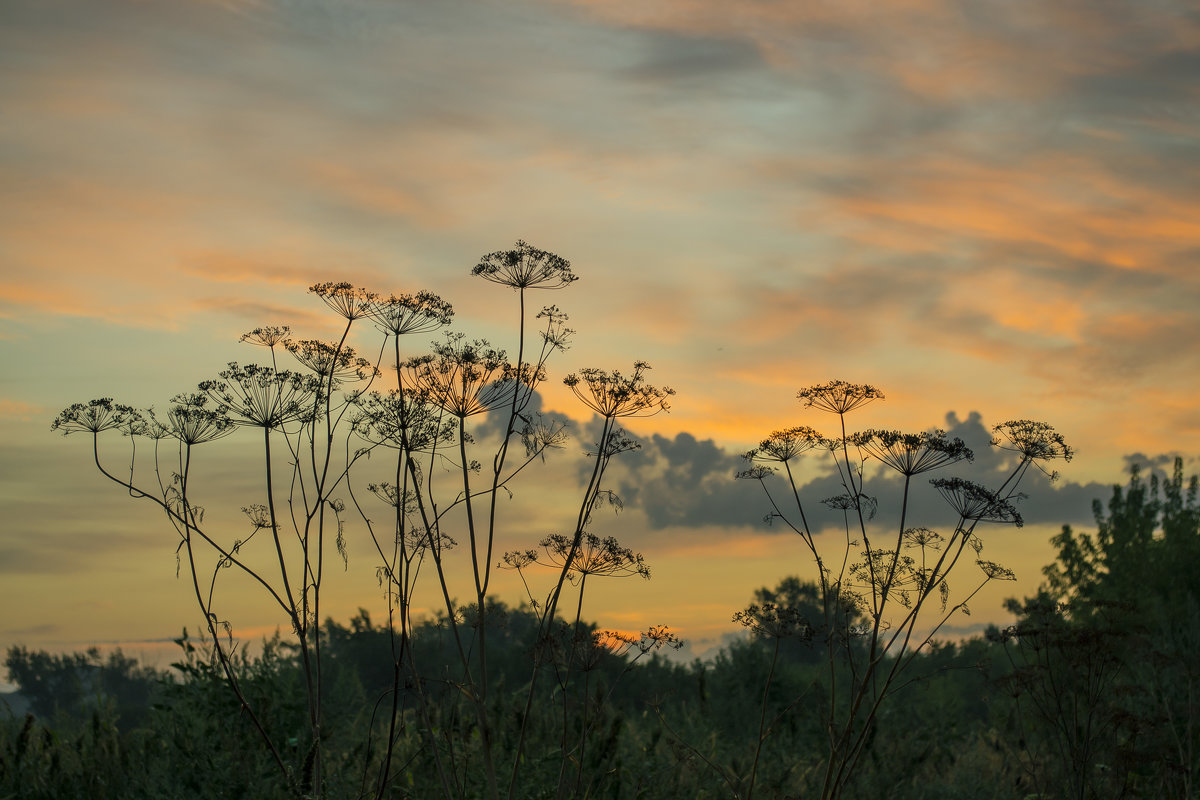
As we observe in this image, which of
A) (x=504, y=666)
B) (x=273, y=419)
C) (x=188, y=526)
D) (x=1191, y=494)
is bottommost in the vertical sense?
(x=504, y=666)

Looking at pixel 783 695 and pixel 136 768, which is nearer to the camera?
pixel 136 768

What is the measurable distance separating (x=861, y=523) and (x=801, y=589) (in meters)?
→ 56.8

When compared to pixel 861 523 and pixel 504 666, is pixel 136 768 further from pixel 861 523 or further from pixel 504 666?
pixel 504 666

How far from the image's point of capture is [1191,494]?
43031 mm

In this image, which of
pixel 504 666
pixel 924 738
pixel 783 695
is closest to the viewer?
pixel 924 738

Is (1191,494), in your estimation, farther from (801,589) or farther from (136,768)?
(136,768)

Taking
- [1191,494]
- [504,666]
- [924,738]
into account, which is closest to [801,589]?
[504,666]

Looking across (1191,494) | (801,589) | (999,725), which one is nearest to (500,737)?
(999,725)

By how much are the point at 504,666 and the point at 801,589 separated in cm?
1930

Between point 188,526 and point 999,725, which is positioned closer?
point 188,526

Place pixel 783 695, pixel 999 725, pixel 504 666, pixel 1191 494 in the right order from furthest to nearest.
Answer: pixel 504 666
pixel 1191 494
pixel 783 695
pixel 999 725

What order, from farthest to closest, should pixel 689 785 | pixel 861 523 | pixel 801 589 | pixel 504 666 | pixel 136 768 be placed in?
pixel 801 589, pixel 504 666, pixel 689 785, pixel 136 768, pixel 861 523

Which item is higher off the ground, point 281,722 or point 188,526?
point 188,526

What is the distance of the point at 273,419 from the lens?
614 centimetres
